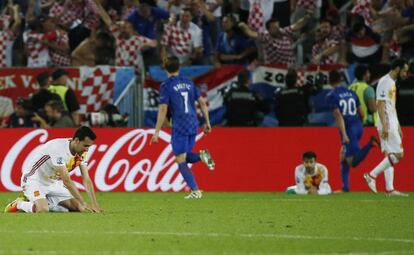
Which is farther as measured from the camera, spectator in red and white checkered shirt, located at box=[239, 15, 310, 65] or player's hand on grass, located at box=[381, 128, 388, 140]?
spectator in red and white checkered shirt, located at box=[239, 15, 310, 65]

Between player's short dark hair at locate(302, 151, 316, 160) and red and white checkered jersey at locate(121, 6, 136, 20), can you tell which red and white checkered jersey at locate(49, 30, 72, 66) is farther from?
player's short dark hair at locate(302, 151, 316, 160)

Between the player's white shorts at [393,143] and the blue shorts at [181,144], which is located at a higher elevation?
the blue shorts at [181,144]

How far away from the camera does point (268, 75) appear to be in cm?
2264

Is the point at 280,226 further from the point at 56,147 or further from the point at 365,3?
the point at 365,3

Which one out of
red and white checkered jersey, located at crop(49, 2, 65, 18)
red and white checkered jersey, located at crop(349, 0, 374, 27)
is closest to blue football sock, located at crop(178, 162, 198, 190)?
red and white checkered jersey, located at crop(349, 0, 374, 27)

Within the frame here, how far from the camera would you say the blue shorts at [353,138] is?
67.4 feet

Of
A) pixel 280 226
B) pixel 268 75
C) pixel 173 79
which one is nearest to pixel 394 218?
pixel 280 226

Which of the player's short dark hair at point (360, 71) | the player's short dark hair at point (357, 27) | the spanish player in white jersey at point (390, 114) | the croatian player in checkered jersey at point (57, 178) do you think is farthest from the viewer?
the player's short dark hair at point (357, 27)

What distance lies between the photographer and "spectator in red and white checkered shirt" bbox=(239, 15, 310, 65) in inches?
899

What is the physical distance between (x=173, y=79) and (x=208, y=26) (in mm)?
5076

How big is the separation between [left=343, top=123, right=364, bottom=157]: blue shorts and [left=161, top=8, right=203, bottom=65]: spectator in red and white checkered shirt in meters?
4.10

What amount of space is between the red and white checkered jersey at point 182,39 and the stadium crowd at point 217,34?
2 cm

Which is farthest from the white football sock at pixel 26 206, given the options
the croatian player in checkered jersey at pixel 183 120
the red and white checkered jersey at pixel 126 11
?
the red and white checkered jersey at pixel 126 11

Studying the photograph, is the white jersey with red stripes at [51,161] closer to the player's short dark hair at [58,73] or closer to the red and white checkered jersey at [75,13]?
the player's short dark hair at [58,73]
